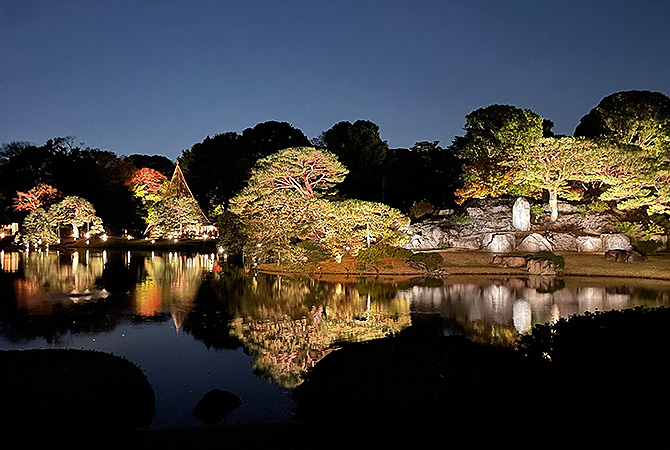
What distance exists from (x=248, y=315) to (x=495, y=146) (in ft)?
99.1

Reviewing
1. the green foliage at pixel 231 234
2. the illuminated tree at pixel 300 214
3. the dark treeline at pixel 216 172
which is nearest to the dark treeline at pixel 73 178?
the dark treeline at pixel 216 172

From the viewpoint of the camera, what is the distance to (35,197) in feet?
185

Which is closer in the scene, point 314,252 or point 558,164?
point 314,252

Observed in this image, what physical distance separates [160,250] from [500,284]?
31.9 meters

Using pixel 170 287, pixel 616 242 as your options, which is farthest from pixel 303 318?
pixel 616 242

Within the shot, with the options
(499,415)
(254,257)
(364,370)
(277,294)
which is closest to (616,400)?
(499,415)

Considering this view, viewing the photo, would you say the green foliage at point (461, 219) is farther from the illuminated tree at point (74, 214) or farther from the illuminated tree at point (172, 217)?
the illuminated tree at point (74, 214)

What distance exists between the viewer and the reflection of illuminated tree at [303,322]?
12.0m

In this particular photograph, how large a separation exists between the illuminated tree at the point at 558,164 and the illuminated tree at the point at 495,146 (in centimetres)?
156

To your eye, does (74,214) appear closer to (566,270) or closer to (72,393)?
(566,270)

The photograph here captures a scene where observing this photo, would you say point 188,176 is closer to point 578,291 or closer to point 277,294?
point 277,294

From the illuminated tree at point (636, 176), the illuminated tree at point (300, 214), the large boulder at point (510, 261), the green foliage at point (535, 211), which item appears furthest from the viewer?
the green foliage at point (535, 211)

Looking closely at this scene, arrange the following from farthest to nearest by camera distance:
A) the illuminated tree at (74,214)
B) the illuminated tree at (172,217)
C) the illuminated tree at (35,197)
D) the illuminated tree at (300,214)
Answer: the illuminated tree at (35,197), the illuminated tree at (74,214), the illuminated tree at (172,217), the illuminated tree at (300,214)

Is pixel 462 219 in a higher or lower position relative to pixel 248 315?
higher
